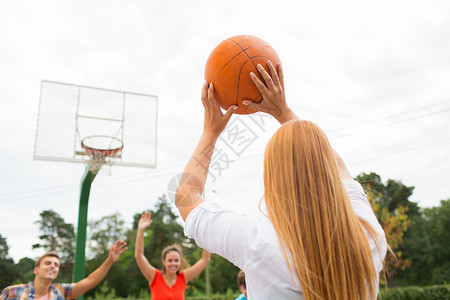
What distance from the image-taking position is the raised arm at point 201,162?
4.12ft

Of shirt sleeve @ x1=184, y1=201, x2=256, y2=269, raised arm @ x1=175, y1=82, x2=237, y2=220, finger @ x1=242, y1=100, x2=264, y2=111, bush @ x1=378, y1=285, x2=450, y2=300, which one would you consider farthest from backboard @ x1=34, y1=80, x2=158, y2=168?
bush @ x1=378, y1=285, x2=450, y2=300

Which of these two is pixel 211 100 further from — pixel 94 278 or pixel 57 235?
pixel 57 235

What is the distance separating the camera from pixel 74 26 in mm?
11039

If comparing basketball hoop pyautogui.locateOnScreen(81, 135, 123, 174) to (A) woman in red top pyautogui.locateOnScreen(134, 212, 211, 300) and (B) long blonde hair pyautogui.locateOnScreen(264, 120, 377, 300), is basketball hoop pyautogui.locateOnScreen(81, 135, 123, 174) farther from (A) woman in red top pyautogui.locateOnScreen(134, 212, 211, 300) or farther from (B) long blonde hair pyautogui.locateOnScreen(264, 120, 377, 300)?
(B) long blonde hair pyautogui.locateOnScreen(264, 120, 377, 300)

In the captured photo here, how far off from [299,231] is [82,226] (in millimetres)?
6449

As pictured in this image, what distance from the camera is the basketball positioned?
6.34 ft

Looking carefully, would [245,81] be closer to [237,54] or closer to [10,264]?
[237,54]

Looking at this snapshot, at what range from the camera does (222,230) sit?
111 centimetres

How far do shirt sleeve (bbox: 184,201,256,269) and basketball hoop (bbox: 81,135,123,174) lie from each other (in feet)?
21.8

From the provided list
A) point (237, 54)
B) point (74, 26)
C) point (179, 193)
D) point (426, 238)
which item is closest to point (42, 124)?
point (74, 26)

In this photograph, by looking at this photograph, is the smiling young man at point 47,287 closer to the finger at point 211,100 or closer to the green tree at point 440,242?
the finger at point 211,100

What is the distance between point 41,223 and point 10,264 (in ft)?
28.7

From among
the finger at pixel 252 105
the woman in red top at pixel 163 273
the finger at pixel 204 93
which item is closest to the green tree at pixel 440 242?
the woman in red top at pixel 163 273

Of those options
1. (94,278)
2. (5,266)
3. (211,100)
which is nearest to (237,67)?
(211,100)
